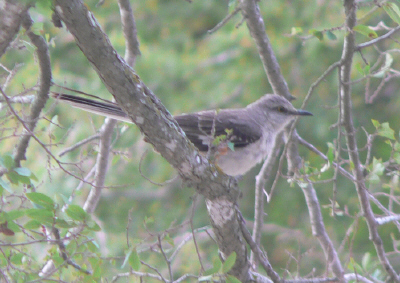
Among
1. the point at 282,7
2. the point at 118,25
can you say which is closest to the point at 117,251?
the point at 118,25

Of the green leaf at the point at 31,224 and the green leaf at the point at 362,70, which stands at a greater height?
the green leaf at the point at 362,70

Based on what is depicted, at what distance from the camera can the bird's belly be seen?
14.0 ft

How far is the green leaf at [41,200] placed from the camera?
2.35m

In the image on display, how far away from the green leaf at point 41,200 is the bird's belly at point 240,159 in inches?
80.5

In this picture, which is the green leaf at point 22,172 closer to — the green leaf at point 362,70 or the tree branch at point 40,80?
the tree branch at point 40,80

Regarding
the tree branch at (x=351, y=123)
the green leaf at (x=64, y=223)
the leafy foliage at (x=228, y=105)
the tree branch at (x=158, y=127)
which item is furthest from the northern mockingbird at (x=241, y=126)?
the leafy foliage at (x=228, y=105)

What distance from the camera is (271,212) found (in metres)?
8.51

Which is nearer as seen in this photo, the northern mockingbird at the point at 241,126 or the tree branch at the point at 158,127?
the tree branch at the point at 158,127

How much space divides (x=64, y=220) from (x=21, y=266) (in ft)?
2.51

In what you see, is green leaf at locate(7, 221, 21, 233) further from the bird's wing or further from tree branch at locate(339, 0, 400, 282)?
tree branch at locate(339, 0, 400, 282)

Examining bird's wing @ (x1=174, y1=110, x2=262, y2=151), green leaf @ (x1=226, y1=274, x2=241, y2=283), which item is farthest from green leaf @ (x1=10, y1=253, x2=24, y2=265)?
bird's wing @ (x1=174, y1=110, x2=262, y2=151)

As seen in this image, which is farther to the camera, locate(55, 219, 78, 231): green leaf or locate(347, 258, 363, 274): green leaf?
locate(347, 258, 363, 274): green leaf

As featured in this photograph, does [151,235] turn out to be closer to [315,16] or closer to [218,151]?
[218,151]

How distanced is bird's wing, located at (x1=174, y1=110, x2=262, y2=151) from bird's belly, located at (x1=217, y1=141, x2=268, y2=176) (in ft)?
0.23
